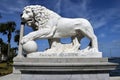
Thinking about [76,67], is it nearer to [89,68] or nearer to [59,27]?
[89,68]

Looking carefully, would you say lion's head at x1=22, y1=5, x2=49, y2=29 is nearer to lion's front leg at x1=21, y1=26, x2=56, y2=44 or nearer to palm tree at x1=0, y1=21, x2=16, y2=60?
lion's front leg at x1=21, y1=26, x2=56, y2=44

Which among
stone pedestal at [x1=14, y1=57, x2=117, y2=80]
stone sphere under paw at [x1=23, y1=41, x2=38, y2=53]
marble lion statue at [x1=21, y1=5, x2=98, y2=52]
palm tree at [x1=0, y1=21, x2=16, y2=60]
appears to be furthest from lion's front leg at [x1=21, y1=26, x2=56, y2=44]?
palm tree at [x1=0, y1=21, x2=16, y2=60]

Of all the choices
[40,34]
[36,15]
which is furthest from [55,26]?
[36,15]

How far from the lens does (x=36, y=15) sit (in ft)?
22.9

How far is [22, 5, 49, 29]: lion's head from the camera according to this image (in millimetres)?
6969


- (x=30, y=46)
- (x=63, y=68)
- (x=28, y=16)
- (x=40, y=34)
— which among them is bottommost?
(x=63, y=68)

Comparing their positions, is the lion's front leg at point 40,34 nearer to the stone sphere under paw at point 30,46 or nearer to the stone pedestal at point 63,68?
the stone sphere under paw at point 30,46

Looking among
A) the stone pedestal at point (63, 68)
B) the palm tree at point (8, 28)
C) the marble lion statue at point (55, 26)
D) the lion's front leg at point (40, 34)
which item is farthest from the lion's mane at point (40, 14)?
the palm tree at point (8, 28)

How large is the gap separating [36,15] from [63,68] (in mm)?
2023

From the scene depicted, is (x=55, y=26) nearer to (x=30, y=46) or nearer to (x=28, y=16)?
(x=28, y=16)

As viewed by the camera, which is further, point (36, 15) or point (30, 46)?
point (36, 15)

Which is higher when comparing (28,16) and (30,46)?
(28,16)

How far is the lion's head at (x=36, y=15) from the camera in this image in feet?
22.9

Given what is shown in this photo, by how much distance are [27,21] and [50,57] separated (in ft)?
4.84
